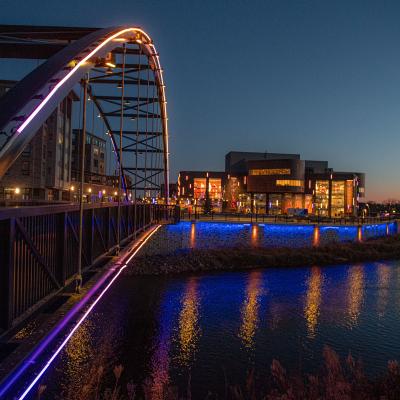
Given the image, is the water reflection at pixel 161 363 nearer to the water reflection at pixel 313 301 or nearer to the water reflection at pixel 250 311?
the water reflection at pixel 250 311

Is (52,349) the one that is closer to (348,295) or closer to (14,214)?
(14,214)

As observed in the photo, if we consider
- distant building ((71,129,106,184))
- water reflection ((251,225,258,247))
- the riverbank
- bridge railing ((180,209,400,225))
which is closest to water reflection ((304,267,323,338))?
the riverbank

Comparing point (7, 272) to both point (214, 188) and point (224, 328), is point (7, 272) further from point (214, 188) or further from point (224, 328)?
point (214, 188)

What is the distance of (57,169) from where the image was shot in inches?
2628

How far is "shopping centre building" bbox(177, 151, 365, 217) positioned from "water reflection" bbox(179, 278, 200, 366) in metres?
67.4

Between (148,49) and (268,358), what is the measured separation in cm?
1973

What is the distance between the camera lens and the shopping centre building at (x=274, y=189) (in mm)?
98375

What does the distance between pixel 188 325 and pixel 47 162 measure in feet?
158

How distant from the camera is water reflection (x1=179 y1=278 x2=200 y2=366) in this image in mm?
18578

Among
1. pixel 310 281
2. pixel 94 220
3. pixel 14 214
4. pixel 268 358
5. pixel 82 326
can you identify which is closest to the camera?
pixel 14 214

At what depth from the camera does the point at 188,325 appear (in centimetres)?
2270

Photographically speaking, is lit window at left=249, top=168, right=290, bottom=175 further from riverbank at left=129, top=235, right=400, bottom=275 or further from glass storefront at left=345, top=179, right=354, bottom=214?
riverbank at left=129, top=235, right=400, bottom=275

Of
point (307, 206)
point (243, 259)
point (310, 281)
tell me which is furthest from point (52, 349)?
point (307, 206)

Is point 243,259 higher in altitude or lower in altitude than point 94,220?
lower
